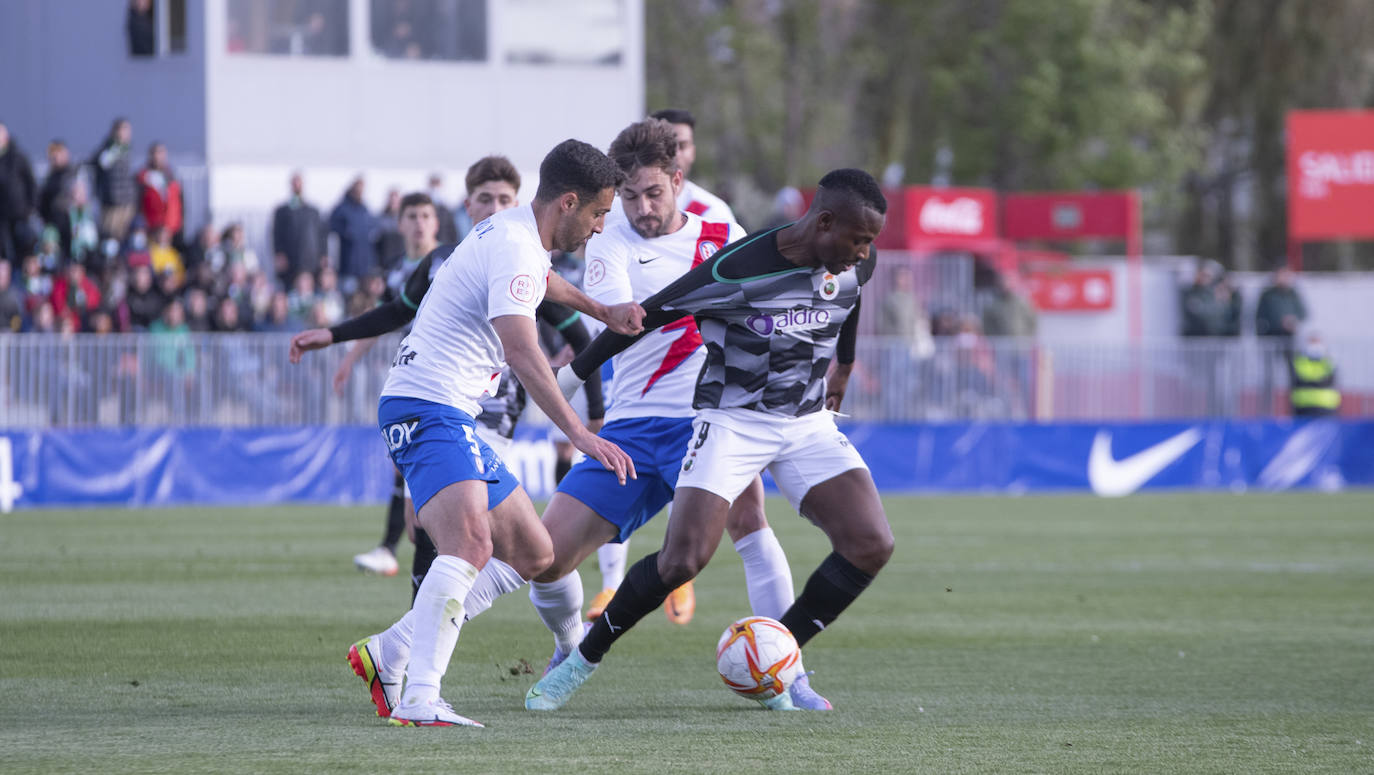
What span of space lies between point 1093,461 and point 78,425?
12.3 metres

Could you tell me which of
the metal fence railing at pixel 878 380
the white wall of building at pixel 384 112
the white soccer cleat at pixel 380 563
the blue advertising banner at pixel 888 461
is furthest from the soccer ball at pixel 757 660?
the white wall of building at pixel 384 112

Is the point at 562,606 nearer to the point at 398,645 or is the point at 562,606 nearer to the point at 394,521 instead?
the point at 398,645

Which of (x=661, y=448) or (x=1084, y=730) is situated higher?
(x=661, y=448)

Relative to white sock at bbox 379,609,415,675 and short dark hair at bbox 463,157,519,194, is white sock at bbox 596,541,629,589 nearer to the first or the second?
short dark hair at bbox 463,157,519,194

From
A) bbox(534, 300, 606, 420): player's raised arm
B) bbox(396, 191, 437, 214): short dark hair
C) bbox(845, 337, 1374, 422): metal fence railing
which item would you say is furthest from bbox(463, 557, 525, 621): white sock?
Result: bbox(845, 337, 1374, 422): metal fence railing

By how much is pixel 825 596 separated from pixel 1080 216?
91.3 ft

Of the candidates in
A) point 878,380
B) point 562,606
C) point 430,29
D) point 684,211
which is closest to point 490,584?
point 562,606

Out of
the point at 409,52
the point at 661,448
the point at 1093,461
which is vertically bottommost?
the point at 1093,461

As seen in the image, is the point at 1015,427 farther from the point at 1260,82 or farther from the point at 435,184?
→ the point at 1260,82

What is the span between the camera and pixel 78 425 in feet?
65.6

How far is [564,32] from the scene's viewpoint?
96.7ft

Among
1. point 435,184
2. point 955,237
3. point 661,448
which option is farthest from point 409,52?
point 661,448

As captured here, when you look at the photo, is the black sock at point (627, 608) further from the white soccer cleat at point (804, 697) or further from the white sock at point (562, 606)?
the white soccer cleat at point (804, 697)

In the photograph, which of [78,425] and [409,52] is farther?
[409,52]
